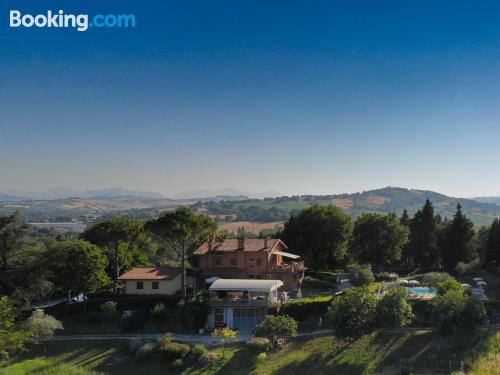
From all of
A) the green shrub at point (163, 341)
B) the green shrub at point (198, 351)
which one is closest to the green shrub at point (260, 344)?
the green shrub at point (198, 351)

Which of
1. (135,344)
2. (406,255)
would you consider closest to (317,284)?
(135,344)

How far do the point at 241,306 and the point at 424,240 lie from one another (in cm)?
4257

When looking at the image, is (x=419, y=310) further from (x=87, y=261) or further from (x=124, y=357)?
(x=87, y=261)

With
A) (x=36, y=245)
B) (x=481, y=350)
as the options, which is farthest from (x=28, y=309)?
(x=481, y=350)

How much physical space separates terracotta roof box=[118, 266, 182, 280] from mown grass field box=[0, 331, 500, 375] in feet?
32.4

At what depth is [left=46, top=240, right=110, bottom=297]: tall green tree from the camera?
48.1 metres

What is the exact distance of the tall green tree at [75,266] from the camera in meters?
48.1

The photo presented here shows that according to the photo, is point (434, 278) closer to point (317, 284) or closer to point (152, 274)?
point (317, 284)

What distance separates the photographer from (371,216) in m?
67.8

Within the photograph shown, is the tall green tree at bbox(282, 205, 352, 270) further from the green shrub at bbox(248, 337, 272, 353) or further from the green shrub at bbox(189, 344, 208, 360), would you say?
the green shrub at bbox(189, 344, 208, 360)

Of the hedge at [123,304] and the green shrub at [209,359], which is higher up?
the hedge at [123,304]

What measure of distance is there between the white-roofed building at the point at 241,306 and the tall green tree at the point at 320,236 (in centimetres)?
2513

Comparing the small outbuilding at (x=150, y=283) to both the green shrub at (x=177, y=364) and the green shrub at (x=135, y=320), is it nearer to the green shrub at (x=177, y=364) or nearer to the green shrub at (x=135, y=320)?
the green shrub at (x=135, y=320)

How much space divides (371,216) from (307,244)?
1051 centimetres
